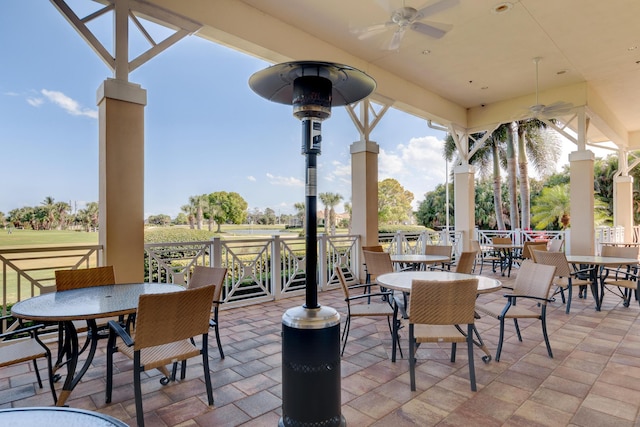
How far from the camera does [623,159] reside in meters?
11.0

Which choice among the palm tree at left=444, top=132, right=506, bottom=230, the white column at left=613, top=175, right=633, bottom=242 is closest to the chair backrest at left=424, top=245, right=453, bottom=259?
the white column at left=613, top=175, right=633, bottom=242

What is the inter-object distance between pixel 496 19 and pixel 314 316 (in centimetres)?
475

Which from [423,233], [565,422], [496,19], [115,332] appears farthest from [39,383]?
A: [423,233]

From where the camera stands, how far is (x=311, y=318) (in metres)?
1.80

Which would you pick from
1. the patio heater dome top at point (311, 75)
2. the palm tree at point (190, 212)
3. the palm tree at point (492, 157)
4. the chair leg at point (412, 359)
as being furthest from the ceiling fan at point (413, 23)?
the palm tree at point (190, 212)

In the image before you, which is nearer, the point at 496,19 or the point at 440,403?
the point at 440,403

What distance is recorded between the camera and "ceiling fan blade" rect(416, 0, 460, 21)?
10.9ft

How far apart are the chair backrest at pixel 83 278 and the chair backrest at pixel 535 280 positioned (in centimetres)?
353

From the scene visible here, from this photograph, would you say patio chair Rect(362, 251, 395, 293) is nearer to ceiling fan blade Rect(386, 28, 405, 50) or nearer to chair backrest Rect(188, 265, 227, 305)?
chair backrest Rect(188, 265, 227, 305)

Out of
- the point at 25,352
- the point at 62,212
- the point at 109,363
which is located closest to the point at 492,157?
the point at 62,212

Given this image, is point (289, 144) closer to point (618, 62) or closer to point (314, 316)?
Result: point (618, 62)

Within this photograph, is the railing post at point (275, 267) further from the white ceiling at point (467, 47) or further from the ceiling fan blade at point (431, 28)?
the ceiling fan blade at point (431, 28)

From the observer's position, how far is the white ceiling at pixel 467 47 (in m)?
4.30

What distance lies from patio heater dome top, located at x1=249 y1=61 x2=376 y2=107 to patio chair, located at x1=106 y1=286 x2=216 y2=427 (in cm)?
123
